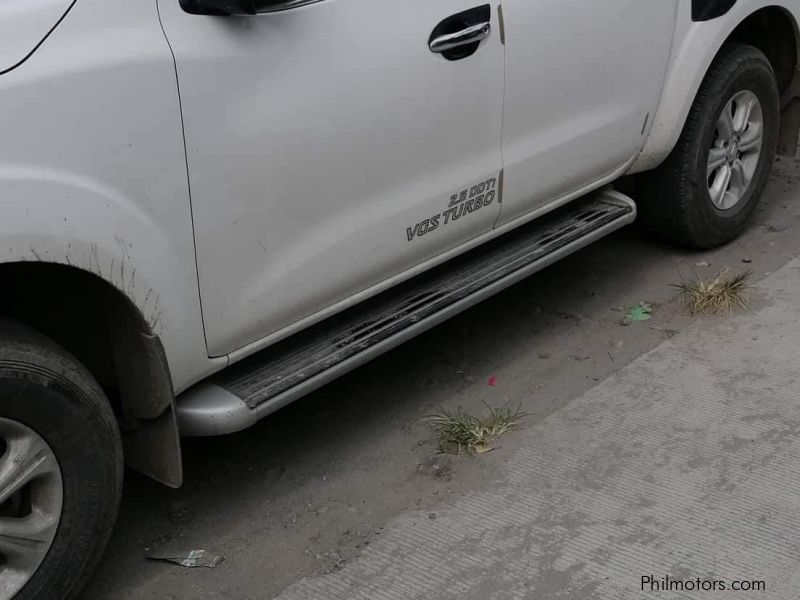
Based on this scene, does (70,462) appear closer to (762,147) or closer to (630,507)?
(630,507)

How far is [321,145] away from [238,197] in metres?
0.29

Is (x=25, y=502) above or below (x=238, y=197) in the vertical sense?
below

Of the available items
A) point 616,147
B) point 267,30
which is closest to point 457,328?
point 616,147

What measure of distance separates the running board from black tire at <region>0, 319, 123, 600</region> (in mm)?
Result: 279

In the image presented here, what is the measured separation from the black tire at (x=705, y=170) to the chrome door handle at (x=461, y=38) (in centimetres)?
141

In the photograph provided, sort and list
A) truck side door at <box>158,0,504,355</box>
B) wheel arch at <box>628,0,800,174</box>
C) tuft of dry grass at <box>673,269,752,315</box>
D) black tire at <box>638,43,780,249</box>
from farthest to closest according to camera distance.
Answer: black tire at <box>638,43,780,249</box>, tuft of dry grass at <box>673,269,752,315</box>, wheel arch at <box>628,0,800,174</box>, truck side door at <box>158,0,504,355</box>

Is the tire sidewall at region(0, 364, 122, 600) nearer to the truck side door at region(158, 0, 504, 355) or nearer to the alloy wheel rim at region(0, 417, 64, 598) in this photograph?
the alloy wheel rim at region(0, 417, 64, 598)

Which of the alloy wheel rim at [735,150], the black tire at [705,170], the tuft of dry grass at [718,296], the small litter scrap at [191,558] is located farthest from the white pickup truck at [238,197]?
the alloy wheel rim at [735,150]

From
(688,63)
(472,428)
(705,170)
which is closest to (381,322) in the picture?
(472,428)

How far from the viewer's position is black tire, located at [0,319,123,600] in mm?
2455

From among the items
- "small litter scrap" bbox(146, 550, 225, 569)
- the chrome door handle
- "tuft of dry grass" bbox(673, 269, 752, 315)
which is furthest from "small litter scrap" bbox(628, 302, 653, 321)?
"small litter scrap" bbox(146, 550, 225, 569)

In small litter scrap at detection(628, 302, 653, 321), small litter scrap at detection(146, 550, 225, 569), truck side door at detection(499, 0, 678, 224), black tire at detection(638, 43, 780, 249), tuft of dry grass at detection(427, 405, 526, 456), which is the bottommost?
small litter scrap at detection(146, 550, 225, 569)

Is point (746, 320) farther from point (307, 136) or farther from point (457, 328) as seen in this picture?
point (307, 136)

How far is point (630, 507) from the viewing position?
10.2ft
